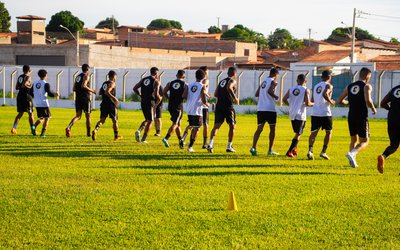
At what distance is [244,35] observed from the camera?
126 metres

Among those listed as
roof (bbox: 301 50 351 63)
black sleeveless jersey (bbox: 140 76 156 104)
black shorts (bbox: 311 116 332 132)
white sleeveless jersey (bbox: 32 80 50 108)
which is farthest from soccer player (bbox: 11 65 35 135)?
roof (bbox: 301 50 351 63)

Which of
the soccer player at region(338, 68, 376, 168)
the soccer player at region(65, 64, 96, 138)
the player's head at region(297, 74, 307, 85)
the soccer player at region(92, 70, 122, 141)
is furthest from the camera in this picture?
the soccer player at region(65, 64, 96, 138)

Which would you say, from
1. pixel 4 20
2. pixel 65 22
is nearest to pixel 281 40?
pixel 65 22

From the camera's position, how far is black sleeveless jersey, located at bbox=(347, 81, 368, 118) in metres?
14.2

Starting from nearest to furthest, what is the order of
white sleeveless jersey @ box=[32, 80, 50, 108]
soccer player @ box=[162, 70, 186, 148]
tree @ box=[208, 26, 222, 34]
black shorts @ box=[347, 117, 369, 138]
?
black shorts @ box=[347, 117, 369, 138] < soccer player @ box=[162, 70, 186, 148] < white sleeveless jersey @ box=[32, 80, 50, 108] < tree @ box=[208, 26, 222, 34]

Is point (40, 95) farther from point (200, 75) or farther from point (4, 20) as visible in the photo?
point (4, 20)

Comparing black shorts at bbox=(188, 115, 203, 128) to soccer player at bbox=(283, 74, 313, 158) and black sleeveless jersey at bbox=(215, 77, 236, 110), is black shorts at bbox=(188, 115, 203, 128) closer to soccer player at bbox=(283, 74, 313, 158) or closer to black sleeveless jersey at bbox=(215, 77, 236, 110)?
black sleeveless jersey at bbox=(215, 77, 236, 110)

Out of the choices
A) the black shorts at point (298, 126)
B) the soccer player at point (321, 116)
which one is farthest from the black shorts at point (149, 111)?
the soccer player at point (321, 116)

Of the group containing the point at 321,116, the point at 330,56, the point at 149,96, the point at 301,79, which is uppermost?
the point at 330,56

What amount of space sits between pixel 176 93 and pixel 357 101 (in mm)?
5434

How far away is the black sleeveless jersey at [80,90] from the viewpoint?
20109mm

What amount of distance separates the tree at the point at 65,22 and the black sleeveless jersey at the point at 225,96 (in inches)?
3987

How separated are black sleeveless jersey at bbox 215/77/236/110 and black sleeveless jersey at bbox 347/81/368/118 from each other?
11.6 feet

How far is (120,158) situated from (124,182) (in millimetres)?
3656
